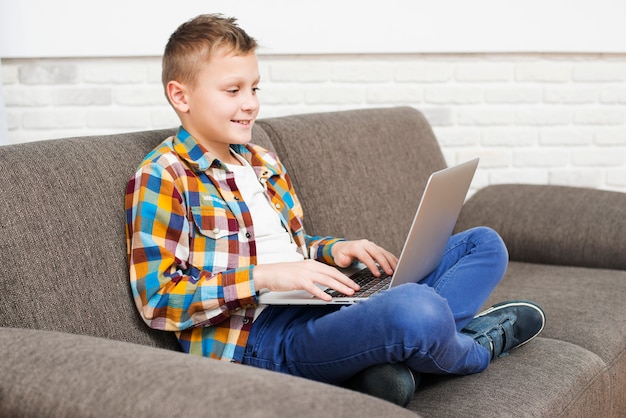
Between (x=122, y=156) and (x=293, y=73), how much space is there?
1.54m

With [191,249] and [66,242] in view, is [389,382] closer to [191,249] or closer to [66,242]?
[191,249]

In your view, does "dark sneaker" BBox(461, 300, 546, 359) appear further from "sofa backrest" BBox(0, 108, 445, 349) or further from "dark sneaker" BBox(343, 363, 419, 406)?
"sofa backrest" BBox(0, 108, 445, 349)

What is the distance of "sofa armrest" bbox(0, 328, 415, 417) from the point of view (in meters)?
1.03

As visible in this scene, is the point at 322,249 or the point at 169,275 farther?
the point at 322,249

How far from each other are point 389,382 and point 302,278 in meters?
0.22

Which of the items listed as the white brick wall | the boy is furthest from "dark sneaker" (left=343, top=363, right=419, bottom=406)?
the white brick wall

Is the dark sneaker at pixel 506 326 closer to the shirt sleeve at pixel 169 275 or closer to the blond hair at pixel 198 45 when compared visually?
the shirt sleeve at pixel 169 275

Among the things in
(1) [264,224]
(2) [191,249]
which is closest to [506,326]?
(1) [264,224]

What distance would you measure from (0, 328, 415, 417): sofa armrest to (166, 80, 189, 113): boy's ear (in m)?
0.66

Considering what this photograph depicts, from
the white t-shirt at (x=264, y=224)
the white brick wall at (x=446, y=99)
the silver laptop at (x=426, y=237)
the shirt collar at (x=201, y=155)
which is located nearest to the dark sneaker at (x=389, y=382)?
the silver laptop at (x=426, y=237)

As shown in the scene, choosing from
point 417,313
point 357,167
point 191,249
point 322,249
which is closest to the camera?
point 417,313

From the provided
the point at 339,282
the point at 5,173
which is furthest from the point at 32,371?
the point at 339,282

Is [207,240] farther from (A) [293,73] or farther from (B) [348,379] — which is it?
(A) [293,73]

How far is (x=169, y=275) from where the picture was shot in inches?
60.5
